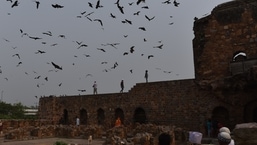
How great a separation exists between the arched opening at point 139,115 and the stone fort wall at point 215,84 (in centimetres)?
33

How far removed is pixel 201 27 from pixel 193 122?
5.08 meters

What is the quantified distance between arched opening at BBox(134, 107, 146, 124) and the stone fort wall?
1.09ft

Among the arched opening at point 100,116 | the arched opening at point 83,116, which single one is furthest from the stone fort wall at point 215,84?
the arched opening at point 83,116

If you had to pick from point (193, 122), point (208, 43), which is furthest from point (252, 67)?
point (193, 122)

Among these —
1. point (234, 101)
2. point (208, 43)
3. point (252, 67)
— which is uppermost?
point (208, 43)

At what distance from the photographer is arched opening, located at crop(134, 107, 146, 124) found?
2001 centimetres

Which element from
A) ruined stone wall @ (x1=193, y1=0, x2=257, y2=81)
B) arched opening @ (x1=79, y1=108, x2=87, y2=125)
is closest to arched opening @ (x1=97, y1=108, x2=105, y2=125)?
arched opening @ (x1=79, y1=108, x2=87, y2=125)

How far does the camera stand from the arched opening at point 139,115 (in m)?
20.0

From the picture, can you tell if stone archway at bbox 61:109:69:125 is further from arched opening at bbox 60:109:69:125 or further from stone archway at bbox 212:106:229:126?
stone archway at bbox 212:106:229:126

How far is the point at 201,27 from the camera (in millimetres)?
16094

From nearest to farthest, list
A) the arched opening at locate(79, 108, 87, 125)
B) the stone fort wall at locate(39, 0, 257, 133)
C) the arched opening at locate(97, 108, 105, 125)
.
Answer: the stone fort wall at locate(39, 0, 257, 133) < the arched opening at locate(97, 108, 105, 125) < the arched opening at locate(79, 108, 87, 125)

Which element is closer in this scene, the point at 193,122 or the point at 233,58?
the point at 233,58

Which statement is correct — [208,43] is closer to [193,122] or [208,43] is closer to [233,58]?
[233,58]

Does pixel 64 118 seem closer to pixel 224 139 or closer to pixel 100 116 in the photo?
pixel 100 116
